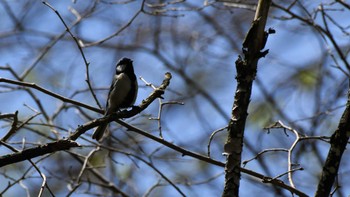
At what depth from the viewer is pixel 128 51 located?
26.2ft

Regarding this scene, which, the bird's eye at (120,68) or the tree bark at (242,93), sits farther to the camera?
the bird's eye at (120,68)

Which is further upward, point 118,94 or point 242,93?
point 118,94

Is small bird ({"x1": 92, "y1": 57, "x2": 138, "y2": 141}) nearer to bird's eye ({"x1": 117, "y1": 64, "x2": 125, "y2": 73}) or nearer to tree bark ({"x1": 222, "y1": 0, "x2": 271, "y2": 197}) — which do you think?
bird's eye ({"x1": 117, "y1": 64, "x2": 125, "y2": 73})

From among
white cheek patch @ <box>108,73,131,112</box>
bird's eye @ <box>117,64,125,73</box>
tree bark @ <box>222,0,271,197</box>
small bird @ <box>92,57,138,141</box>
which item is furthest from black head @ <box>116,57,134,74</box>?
tree bark @ <box>222,0,271,197</box>

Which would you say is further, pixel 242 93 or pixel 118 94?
pixel 118 94

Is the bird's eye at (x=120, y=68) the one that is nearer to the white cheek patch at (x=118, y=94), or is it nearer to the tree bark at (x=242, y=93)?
the white cheek patch at (x=118, y=94)

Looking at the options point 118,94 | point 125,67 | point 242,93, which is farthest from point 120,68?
point 242,93

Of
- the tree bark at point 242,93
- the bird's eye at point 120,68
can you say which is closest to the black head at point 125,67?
the bird's eye at point 120,68

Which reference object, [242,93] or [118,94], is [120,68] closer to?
[118,94]

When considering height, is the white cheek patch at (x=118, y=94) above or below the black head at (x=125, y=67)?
below

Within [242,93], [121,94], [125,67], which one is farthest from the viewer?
[125,67]

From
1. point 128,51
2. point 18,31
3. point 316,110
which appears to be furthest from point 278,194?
point 18,31

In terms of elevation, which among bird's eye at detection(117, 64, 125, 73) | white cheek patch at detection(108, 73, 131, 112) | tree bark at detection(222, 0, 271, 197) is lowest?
tree bark at detection(222, 0, 271, 197)

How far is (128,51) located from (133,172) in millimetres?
1730
